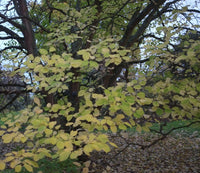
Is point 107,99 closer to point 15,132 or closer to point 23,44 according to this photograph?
point 15,132

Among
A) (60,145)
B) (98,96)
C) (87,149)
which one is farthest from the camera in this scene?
(98,96)

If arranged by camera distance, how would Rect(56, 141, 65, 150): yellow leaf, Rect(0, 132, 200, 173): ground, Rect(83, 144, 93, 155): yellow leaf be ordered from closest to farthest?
Rect(83, 144, 93, 155): yellow leaf
Rect(56, 141, 65, 150): yellow leaf
Rect(0, 132, 200, 173): ground

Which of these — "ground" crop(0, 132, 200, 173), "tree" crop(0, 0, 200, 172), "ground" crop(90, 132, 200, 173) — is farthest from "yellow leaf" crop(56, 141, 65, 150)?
"ground" crop(90, 132, 200, 173)

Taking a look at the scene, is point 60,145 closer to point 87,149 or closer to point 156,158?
point 87,149

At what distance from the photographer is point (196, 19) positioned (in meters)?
5.32

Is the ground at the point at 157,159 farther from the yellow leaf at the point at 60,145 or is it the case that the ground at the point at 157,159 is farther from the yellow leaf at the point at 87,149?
the yellow leaf at the point at 87,149

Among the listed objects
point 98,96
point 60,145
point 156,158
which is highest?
point 98,96

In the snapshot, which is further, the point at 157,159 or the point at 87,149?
the point at 157,159

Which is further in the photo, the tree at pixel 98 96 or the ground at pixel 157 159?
the ground at pixel 157 159

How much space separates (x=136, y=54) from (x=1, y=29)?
11.8 feet

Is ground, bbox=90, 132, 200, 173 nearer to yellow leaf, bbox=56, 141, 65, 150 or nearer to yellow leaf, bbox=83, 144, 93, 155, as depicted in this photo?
yellow leaf, bbox=56, 141, 65, 150

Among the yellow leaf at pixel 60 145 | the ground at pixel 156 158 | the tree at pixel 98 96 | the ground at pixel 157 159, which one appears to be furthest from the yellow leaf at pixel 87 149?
the ground at pixel 157 159

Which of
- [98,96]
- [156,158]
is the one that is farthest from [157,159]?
[98,96]

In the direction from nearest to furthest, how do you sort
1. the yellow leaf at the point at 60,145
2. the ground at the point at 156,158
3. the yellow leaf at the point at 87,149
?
the yellow leaf at the point at 87,149 < the yellow leaf at the point at 60,145 < the ground at the point at 156,158
